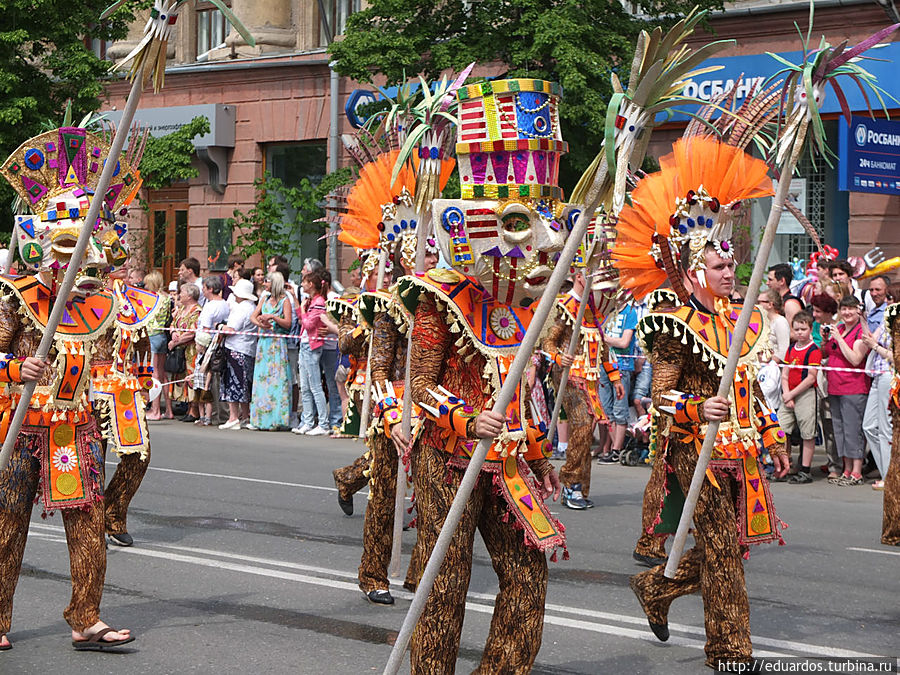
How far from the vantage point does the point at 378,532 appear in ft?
24.3

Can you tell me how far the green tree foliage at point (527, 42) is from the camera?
654 inches

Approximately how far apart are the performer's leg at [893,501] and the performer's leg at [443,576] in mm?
3667

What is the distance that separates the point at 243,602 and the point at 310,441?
25.8 feet

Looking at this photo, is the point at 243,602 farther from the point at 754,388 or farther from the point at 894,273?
the point at 894,273

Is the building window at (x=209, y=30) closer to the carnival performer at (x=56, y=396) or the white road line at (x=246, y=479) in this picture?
the white road line at (x=246, y=479)

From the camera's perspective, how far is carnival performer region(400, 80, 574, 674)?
5.01 meters

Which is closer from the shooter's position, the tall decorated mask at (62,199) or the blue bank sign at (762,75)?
the tall decorated mask at (62,199)

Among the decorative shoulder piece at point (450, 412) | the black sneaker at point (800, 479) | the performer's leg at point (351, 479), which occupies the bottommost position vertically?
the black sneaker at point (800, 479)

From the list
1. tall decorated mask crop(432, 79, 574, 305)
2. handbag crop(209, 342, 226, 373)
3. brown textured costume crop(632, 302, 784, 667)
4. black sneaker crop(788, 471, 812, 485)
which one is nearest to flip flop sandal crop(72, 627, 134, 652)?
brown textured costume crop(632, 302, 784, 667)

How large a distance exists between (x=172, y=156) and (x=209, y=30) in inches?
199

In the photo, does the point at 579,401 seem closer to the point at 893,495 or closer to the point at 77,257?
the point at 893,495

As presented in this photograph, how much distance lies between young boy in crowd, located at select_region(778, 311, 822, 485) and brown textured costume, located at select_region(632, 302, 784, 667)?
250 inches

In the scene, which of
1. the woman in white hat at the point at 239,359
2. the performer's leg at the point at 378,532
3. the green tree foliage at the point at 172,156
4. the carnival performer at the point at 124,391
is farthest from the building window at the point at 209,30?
the performer's leg at the point at 378,532

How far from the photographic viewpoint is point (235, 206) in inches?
995
